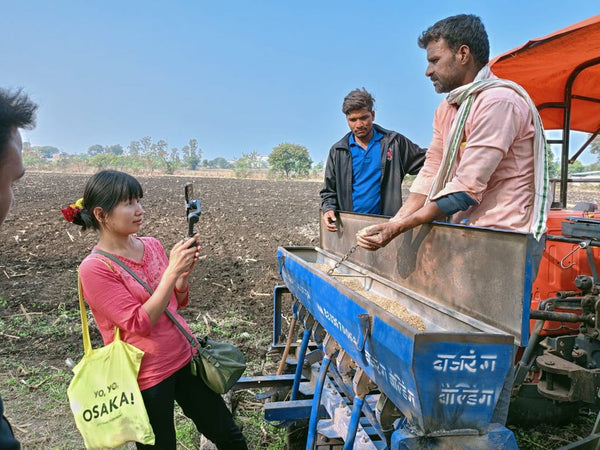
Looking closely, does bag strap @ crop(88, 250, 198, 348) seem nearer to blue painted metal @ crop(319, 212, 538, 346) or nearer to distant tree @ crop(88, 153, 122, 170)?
blue painted metal @ crop(319, 212, 538, 346)

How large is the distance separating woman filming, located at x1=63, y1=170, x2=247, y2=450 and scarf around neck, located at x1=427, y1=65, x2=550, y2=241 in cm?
134

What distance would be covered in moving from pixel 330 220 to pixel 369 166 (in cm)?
65

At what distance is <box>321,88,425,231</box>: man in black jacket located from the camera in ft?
13.9

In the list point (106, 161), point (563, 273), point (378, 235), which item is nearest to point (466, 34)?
point (378, 235)

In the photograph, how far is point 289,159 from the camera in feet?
249

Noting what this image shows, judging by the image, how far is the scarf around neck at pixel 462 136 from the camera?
213 centimetres

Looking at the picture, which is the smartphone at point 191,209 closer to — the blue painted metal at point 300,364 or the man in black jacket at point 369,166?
the blue painted metal at point 300,364

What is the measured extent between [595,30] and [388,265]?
214cm

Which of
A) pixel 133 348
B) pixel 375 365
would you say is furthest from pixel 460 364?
pixel 133 348

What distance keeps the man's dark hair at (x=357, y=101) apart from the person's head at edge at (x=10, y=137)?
324 cm

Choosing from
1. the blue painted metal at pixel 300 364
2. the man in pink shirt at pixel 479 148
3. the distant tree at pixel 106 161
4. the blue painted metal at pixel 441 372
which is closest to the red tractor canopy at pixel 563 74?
the man in pink shirt at pixel 479 148

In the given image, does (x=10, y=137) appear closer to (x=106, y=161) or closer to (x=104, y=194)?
(x=104, y=194)

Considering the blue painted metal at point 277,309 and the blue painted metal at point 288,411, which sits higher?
the blue painted metal at point 277,309

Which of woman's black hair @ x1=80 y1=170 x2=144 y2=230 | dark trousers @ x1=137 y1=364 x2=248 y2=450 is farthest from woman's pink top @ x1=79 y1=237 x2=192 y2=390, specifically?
woman's black hair @ x1=80 y1=170 x2=144 y2=230
